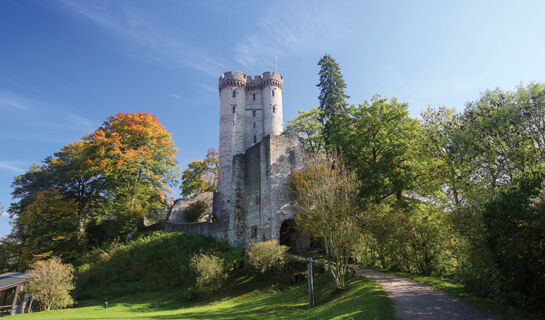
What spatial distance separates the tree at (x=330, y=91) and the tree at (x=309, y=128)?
3.00ft

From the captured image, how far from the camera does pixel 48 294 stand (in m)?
18.5

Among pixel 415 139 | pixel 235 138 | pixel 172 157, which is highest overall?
pixel 235 138

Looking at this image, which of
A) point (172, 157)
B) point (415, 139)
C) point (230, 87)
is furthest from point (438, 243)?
point (230, 87)

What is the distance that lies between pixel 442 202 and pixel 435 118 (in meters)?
4.96

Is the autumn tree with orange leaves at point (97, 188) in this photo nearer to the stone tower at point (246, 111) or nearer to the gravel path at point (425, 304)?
the stone tower at point (246, 111)

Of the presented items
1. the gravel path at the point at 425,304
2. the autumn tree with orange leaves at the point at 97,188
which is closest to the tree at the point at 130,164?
the autumn tree with orange leaves at the point at 97,188

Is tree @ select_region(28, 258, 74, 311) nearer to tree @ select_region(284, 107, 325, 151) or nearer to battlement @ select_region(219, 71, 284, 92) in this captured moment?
tree @ select_region(284, 107, 325, 151)

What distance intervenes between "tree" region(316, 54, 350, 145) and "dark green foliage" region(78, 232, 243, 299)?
14817mm

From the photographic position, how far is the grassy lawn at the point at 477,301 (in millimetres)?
8133

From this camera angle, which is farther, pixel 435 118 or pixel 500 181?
pixel 435 118

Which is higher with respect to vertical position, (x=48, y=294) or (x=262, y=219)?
(x=262, y=219)

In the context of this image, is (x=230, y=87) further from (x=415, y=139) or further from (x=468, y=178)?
(x=468, y=178)

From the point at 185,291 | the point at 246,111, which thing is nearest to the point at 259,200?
the point at 185,291

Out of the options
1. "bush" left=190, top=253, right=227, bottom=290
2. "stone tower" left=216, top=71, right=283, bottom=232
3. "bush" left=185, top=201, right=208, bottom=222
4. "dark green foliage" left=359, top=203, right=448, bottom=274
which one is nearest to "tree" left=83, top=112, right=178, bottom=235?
"bush" left=185, top=201, right=208, bottom=222
